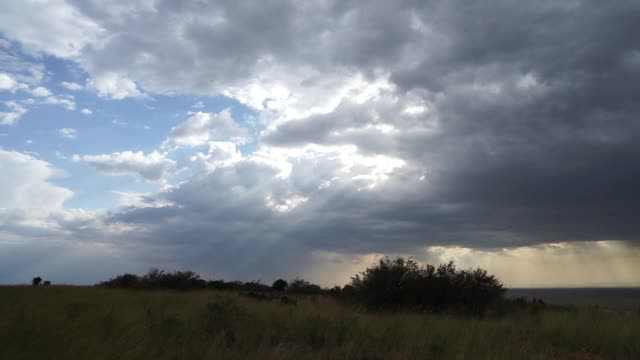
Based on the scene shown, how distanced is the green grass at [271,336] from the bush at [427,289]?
561 centimetres

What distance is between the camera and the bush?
2375cm

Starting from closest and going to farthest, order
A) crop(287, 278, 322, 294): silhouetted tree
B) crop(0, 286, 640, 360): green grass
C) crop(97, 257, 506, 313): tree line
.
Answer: crop(0, 286, 640, 360): green grass < crop(97, 257, 506, 313): tree line < crop(287, 278, 322, 294): silhouetted tree

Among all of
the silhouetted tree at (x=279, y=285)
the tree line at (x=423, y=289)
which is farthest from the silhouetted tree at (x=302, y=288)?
the tree line at (x=423, y=289)

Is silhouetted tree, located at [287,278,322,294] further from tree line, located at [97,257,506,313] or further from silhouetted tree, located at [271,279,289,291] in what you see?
tree line, located at [97,257,506,313]

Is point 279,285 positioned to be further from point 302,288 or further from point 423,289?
point 423,289

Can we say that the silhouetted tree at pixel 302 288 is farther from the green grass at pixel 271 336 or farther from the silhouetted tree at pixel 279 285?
the green grass at pixel 271 336

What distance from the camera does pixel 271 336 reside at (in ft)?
40.9

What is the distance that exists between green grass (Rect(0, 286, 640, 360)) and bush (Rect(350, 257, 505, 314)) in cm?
561

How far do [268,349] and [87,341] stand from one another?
10.9ft

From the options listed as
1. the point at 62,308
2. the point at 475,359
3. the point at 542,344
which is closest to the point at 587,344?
the point at 542,344

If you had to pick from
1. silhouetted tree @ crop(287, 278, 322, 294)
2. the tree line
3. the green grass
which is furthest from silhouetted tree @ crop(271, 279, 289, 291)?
the green grass

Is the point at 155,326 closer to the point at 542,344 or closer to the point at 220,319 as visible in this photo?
the point at 220,319

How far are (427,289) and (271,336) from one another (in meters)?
13.2

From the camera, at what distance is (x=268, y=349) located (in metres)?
10.3
